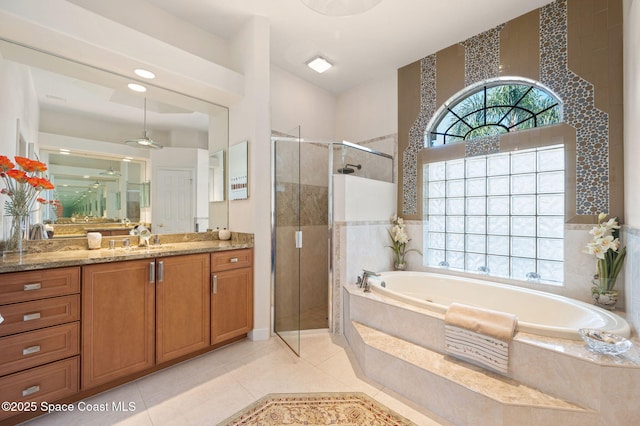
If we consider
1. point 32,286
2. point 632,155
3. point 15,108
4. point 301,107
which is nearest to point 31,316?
point 32,286

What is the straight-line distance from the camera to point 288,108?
3385 millimetres

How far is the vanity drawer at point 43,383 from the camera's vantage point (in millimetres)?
1413

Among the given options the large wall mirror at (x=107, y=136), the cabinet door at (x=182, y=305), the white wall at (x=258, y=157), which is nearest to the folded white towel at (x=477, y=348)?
the white wall at (x=258, y=157)

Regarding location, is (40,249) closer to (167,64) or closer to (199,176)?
(199,176)

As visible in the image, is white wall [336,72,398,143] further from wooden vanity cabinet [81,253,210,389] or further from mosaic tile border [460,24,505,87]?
wooden vanity cabinet [81,253,210,389]

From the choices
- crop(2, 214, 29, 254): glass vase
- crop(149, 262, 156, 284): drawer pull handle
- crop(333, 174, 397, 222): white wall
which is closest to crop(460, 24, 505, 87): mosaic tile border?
crop(333, 174, 397, 222): white wall

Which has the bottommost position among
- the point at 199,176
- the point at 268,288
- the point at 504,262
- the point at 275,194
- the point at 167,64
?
the point at 268,288

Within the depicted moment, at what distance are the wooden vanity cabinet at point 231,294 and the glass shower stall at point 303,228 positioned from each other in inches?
10.2

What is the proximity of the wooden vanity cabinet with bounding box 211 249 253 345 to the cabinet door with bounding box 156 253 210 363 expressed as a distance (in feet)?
0.22

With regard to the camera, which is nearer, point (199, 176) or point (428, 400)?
point (428, 400)

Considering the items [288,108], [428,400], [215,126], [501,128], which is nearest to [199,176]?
[215,126]

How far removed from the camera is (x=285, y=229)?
2641 millimetres

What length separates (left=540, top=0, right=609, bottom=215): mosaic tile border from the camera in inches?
83.2

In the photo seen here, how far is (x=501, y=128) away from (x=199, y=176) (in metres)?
3.08
